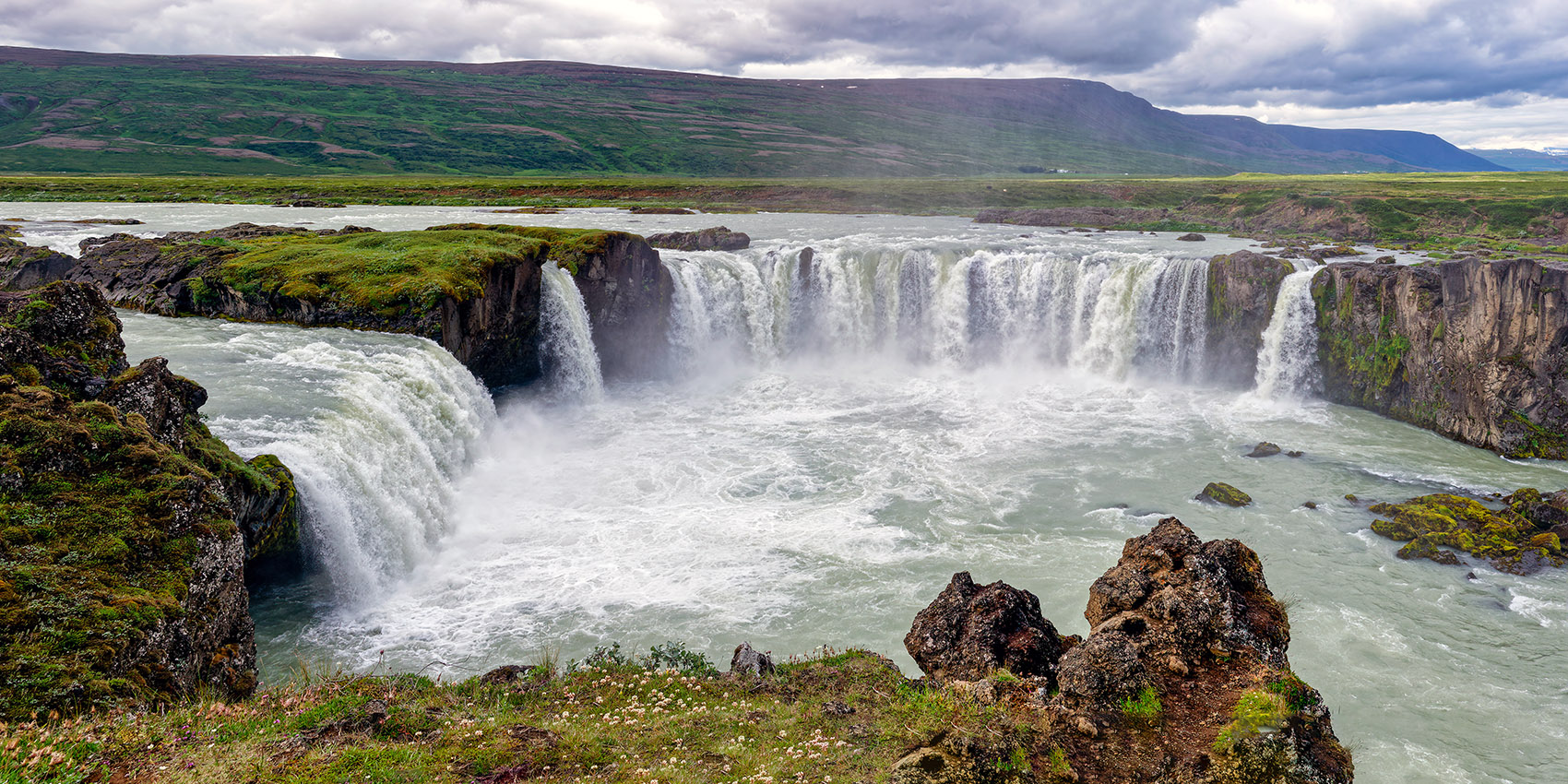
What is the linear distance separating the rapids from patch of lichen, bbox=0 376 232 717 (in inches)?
187

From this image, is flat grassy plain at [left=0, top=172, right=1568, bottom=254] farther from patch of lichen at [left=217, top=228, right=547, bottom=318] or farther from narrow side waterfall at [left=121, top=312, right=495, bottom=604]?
narrow side waterfall at [left=121, top=312, right=495, bottom=604]

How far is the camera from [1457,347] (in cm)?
3400

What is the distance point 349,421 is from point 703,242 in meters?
36.8

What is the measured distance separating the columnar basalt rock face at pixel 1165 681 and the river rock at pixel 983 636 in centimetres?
3

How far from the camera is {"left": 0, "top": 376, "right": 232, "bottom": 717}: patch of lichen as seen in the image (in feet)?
31.7

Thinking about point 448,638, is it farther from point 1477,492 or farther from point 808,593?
point 1477,492

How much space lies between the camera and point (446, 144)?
175750mm

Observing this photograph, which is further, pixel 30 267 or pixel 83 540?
pixel 30 267

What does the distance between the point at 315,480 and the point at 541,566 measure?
20.1 feet

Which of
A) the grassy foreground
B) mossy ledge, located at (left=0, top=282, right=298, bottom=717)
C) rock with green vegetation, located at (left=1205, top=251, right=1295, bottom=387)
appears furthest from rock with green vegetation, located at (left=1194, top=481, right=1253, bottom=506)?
mossy ledge, located at (left=0, top=282, right=298, bottom=717)

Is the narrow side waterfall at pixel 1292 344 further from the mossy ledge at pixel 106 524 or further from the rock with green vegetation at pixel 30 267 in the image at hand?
the rock with green vegetation at pixel 30 267

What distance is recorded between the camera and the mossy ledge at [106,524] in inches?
397

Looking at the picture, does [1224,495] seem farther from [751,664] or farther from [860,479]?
[751,664]

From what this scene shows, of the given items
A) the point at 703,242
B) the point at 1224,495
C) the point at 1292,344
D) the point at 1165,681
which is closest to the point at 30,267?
the point at 703,242
